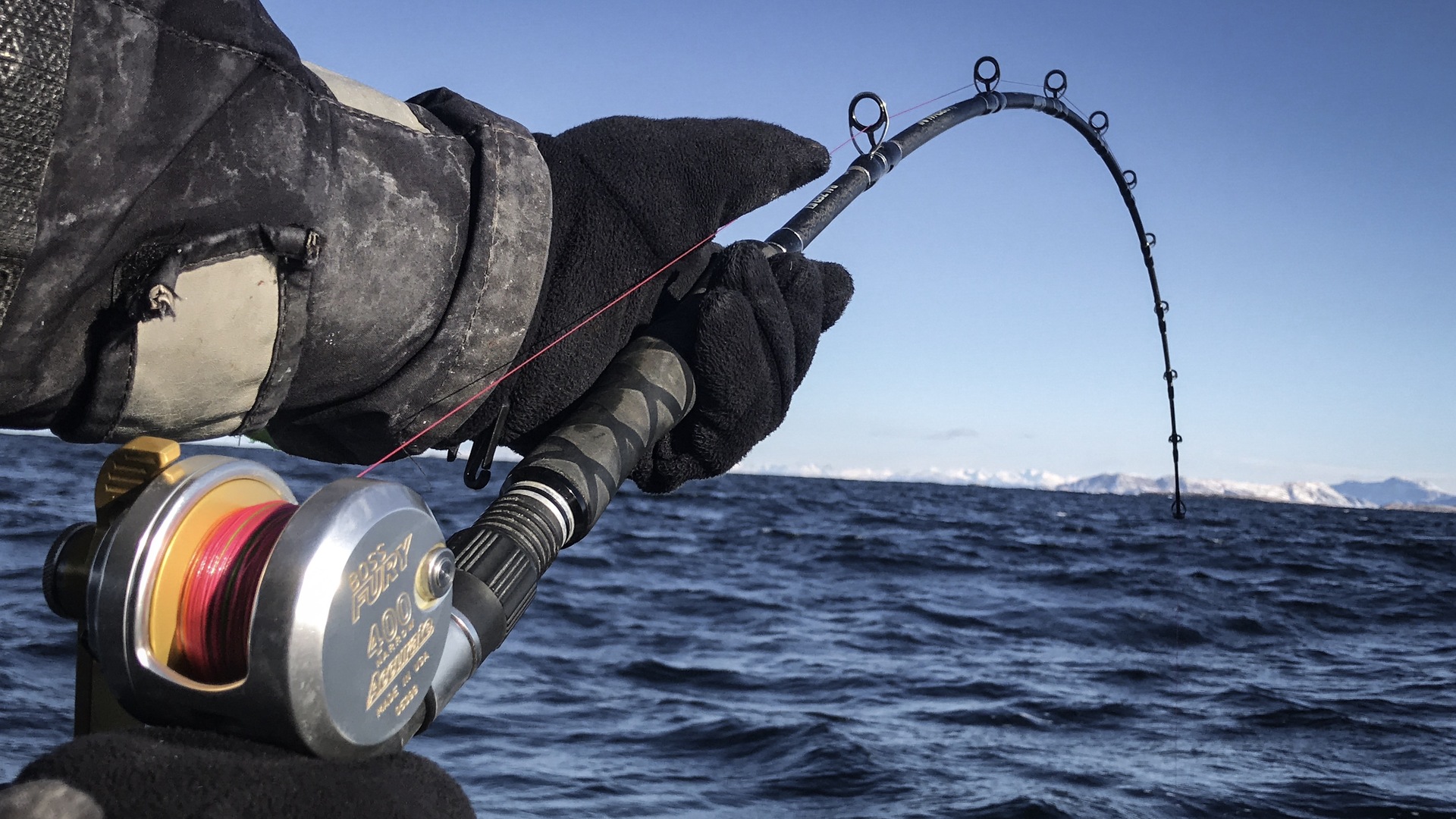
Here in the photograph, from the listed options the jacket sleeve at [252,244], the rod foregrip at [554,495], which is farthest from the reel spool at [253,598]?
the jacket sleeve at [252,244]

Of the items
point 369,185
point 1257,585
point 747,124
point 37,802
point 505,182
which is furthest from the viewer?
point 1257,585

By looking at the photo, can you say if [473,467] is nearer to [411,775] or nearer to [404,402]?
[404,402]

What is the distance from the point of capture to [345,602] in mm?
943

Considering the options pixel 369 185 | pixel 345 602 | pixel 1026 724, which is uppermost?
pixel 369 185

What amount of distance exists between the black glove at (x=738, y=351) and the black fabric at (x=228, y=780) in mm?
1057

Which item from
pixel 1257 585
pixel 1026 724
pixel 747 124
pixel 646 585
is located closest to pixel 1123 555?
pixel 1257 585

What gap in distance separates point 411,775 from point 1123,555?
24.0 m

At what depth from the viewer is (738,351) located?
1.96m

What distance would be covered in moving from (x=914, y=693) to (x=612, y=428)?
6982mm

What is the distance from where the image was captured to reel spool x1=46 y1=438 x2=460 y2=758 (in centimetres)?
93

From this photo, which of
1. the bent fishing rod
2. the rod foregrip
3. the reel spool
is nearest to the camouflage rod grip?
the rod foregrip

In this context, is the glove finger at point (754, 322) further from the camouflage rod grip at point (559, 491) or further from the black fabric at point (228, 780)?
the black fabric at point (228, 780)

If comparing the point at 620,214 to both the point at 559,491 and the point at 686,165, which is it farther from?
the point at 559,491

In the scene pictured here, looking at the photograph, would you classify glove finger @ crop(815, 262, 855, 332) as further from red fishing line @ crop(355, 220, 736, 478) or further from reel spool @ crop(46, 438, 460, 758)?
reel spool @ crop(46, 438, 460, 758)
